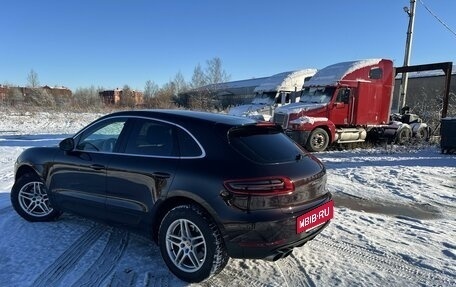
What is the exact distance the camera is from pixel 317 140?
13.8m

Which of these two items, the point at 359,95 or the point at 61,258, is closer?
the point at 61,258

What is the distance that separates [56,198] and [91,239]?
2.54ft

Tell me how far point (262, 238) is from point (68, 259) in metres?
2.26

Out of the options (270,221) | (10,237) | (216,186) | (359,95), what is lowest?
(10,237)

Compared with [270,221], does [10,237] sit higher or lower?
lower

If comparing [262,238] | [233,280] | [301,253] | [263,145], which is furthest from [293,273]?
[263,145]

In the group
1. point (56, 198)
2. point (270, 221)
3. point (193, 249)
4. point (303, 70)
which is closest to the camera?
point (270, 221)

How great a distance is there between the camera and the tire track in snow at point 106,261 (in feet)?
12.3

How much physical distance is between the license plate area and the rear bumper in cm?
9

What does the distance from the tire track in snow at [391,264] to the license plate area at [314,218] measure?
2.17ft

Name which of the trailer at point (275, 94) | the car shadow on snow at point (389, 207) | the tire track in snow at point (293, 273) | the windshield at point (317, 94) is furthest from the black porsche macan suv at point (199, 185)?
the trailer at point (275, 94)

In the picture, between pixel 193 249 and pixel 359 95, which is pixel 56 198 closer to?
pixel 193 249

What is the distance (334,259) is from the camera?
4.35 meters

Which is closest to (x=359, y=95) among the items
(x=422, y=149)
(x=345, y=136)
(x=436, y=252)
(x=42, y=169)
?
(x=345, y=136)
